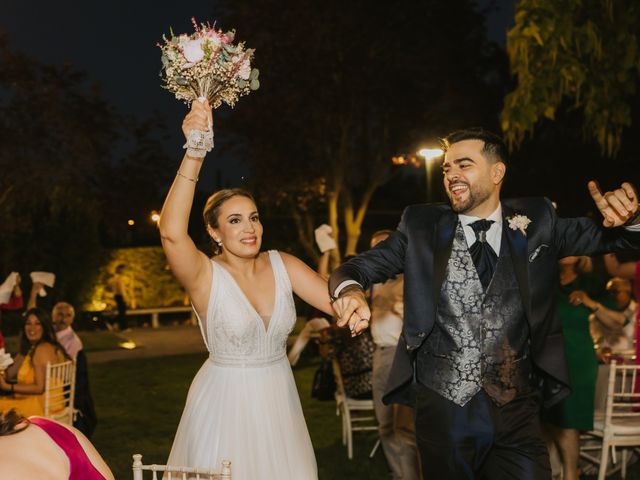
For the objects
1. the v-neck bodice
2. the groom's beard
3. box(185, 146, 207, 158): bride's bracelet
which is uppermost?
box(185, 146, 207, 158): bride's bracelet

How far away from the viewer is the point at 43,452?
218 centimetres

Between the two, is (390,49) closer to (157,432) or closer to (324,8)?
(324,8)

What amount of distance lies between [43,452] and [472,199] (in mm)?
1962

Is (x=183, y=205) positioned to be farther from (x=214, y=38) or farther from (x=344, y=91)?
(x=344, y=91)

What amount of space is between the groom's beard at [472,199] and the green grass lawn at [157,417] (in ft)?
11.3

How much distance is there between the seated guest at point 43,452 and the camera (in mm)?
2121

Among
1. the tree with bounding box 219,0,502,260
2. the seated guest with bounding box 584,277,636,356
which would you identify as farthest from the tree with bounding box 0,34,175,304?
the seated guest with bounding box 584,277,636,356

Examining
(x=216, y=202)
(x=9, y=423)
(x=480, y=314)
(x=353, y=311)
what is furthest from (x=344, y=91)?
(x=9, y=423)

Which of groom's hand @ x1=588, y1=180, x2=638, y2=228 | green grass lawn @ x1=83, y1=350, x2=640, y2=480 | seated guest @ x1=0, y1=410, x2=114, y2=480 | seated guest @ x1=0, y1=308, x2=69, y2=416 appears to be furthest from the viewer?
green grass lawn @ x1=83, y1=350, x2=640, y2=480

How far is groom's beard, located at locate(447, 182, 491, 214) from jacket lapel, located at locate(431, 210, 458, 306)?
58 millimetres

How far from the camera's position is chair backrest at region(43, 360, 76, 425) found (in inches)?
235

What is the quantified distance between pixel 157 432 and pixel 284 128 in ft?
44.1

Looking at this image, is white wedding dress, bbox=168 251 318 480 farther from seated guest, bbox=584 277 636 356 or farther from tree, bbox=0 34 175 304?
tree, bbox=0 34 175 304

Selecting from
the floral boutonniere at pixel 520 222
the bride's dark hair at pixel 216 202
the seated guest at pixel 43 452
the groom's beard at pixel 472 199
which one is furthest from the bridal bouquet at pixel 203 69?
the seated guest at pixel 43 452
